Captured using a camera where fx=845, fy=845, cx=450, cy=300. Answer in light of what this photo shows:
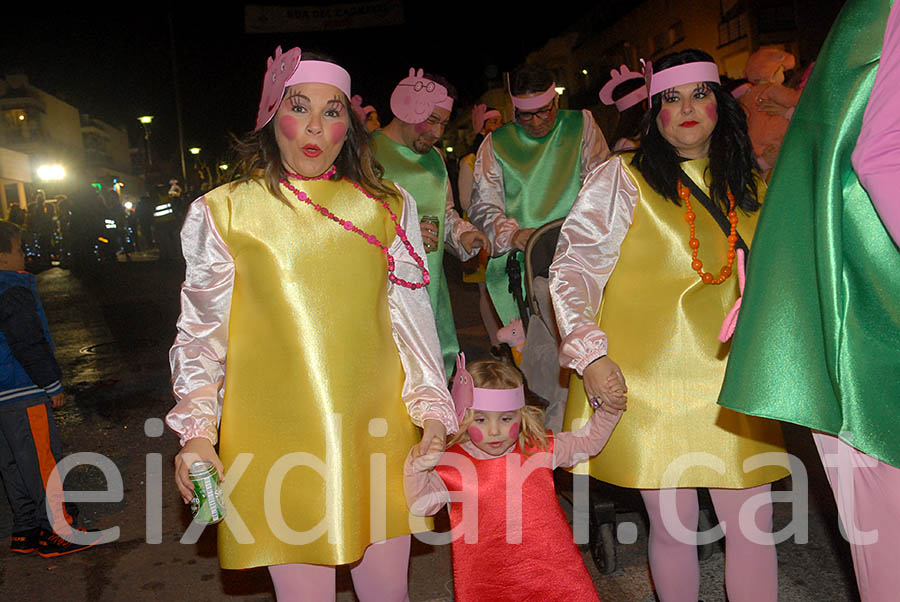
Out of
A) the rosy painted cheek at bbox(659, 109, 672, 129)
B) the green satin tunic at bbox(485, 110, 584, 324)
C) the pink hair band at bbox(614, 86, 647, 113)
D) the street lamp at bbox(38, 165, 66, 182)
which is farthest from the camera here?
the street lamp at bbox(38, 165, 66, 182)

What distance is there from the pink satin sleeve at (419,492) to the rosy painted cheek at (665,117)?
1.37 meters

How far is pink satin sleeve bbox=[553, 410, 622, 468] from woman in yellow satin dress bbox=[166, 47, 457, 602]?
1.91ft

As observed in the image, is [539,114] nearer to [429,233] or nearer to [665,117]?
[429,233]

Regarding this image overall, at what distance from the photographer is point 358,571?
252cm

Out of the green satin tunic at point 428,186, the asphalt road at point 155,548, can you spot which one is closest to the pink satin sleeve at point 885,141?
the asphalt road at point 155,548

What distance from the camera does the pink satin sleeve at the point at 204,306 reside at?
2.31 metres

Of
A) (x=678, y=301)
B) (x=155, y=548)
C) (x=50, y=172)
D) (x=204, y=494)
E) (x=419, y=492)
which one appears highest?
(x=50, y=172)

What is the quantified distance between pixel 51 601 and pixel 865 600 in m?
3.47

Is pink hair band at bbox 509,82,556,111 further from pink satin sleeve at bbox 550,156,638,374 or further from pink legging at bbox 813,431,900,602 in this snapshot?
pink legging at bbox 813,431,900,602

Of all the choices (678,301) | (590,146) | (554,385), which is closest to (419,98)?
(590,146)

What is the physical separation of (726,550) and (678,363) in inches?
25.3

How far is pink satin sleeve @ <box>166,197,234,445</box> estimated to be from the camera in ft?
7.59

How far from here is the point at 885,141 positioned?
1.50 meters

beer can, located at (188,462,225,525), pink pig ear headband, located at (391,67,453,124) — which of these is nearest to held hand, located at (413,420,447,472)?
beer can, located at (188,462,225,525)
